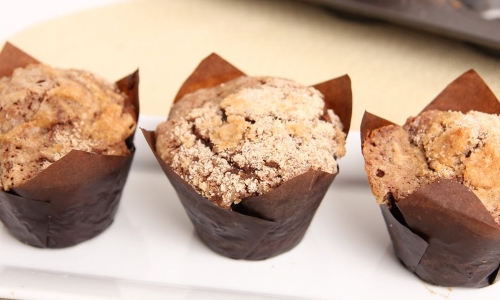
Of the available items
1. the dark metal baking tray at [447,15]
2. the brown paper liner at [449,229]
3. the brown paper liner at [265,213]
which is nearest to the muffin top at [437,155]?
the brown paper liner at [449,229]

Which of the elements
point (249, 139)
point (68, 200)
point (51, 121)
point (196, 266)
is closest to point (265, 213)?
point (249, 139)

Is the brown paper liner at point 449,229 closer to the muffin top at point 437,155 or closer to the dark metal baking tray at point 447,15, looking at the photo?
the muffin top at point 437,155

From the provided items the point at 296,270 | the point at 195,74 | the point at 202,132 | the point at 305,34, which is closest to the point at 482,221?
the point at 296,270

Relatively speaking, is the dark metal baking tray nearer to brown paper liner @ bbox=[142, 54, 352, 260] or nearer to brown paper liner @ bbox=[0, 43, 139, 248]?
brown paper liner @ bbox=[142, 54, 352, 260]

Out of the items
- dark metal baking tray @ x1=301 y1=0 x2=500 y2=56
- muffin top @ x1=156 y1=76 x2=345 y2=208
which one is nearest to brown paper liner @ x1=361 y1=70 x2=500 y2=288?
muffin top @ x1=156 y1=76 x2=345 y2=208

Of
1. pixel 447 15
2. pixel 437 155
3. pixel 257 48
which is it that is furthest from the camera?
pixel 257 48

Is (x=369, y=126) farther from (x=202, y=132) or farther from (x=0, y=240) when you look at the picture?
(x=0, y=240)

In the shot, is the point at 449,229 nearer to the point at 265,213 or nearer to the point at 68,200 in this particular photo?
the point at 265,213
